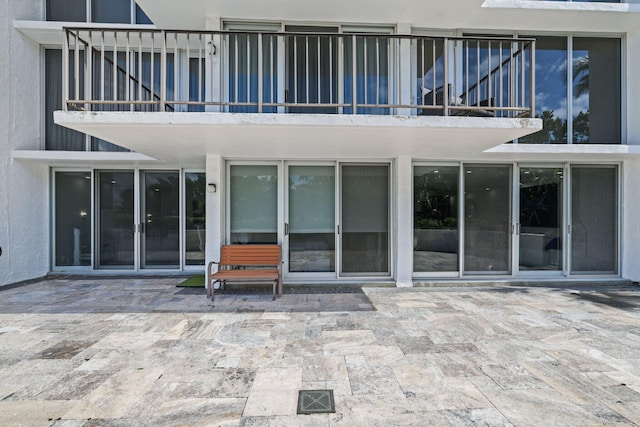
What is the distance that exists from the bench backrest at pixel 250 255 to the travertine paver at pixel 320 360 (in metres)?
0.72

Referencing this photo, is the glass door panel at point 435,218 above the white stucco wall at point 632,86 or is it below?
below

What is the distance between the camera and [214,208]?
20.2 feet

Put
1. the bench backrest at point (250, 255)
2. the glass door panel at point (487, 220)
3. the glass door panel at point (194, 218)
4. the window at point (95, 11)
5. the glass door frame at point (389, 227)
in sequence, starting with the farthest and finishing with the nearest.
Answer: the glass door panel at point (194, 218) → the window at point (95, 11) → the glass door panel at point (487, 220) → the glass door frame at point (389, 227) → the bench backrest at point (250, 255)

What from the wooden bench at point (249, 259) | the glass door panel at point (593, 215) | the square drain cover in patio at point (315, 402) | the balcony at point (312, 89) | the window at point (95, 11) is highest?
the window at point (95, 11)

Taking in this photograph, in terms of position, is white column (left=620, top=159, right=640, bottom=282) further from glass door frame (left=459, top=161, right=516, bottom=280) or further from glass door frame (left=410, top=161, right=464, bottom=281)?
glass door frame (left=410, top=161, right=464, bottom=281)

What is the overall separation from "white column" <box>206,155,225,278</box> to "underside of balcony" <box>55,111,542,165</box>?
32 cm

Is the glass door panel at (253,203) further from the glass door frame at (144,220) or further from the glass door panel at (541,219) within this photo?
the glass door panel at (541,219)

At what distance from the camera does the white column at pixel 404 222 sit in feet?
21.0

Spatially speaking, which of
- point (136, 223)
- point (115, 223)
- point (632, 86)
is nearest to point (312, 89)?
point (136, 223)

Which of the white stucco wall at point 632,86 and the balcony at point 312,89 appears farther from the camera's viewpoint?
the white stucco wall at point 632,86

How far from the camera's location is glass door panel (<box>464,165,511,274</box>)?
6871mm

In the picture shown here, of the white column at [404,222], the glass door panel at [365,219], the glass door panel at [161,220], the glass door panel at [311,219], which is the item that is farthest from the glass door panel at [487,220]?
the glass door panel at [161,220]

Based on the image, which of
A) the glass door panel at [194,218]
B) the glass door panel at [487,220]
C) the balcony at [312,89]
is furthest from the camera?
the glass door panel at [194,218]

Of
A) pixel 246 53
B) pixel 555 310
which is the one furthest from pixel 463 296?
pixel 246 53
